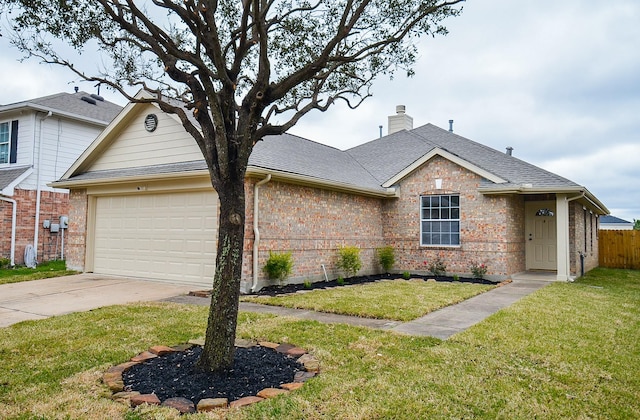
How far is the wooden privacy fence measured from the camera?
18.7 m

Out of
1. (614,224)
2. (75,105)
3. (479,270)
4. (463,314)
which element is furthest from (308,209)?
(614,224)

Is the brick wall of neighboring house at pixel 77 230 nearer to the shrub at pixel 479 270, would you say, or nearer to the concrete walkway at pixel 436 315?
the concrete walkway at pixel 436 315

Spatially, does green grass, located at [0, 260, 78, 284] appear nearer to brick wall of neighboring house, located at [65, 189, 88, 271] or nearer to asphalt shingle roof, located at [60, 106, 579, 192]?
brick wall of neighboring house, located at [65, 189, 88, 271]

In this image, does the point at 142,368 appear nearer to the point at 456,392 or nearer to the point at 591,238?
the point at 456,392

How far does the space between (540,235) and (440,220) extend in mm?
3697

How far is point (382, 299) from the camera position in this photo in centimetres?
880

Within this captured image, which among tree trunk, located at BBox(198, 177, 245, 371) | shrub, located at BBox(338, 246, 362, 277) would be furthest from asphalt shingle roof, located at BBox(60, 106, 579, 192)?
tree trunk, located at BBox(198, 177, 245, 371)

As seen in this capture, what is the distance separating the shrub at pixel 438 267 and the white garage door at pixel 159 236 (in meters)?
7.19

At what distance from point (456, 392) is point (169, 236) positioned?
355 inches

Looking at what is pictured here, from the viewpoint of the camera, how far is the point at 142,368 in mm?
4469

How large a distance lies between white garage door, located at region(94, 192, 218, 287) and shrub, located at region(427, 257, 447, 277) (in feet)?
23.6

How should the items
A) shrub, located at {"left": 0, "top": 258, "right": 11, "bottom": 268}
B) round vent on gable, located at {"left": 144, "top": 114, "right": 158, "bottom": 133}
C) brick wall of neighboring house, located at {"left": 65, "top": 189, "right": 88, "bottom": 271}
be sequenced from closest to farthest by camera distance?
1. round vent on gable, located at {"left": 144, "top": 114, "right": 158, "bottom": 133}
2. brick wall of neighboring house, located at {"left": 65, "top": 189, "right": 88, "bottom": 271}
3. shrub, located at {"left": 0, "top": 258, "right": 11, "bottom": 268}

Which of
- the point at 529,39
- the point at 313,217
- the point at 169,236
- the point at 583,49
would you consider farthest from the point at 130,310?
the point at 583,49

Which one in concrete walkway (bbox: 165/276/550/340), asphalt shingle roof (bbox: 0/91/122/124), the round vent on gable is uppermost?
asphalt shingle roof (bbox: 0/91/122/124)
